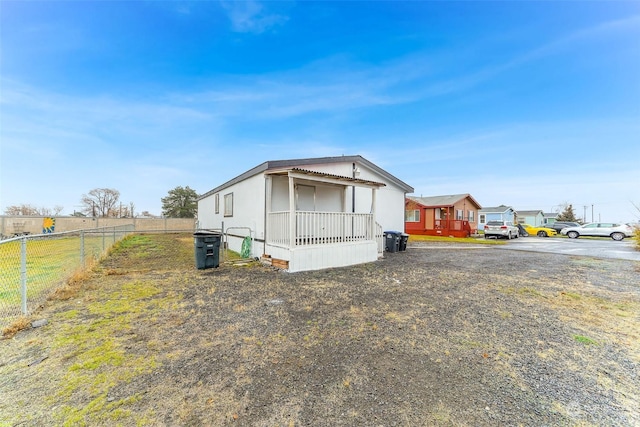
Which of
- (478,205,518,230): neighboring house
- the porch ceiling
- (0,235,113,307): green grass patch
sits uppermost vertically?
Result: the porch ceiling

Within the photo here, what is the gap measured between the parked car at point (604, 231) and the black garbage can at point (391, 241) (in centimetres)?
2303

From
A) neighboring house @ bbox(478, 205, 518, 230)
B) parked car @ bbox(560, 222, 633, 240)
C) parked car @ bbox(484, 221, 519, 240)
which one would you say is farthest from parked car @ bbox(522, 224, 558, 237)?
parked car @ bbox(484, 221, 519, 240)

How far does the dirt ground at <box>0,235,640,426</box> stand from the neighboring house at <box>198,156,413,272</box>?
2.35 m

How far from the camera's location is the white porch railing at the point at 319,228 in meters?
7.63

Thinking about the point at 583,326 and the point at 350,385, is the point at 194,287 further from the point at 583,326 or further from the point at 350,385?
the point at 583,326

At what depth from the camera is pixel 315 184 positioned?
30.3 feet

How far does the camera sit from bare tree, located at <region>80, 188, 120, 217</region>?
113ft

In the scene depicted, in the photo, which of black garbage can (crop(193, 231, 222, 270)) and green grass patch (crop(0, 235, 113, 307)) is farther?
black garbage can (crop(193, 231, 222, 270))

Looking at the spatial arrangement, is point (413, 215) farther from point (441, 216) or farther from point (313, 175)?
point (313, 175)

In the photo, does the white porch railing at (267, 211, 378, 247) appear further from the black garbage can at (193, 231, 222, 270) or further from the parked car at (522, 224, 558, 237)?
the parked car at (522, 224, 558, 237)

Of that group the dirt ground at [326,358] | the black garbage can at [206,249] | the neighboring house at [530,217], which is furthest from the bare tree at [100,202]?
the neighboring house at [530,217]

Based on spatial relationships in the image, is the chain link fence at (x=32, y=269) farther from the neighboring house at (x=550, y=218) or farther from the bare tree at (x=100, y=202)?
the neighboring house at (x=550, y=218)

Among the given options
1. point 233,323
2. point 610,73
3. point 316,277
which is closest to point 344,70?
point 316,277

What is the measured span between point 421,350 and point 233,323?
256 cm
